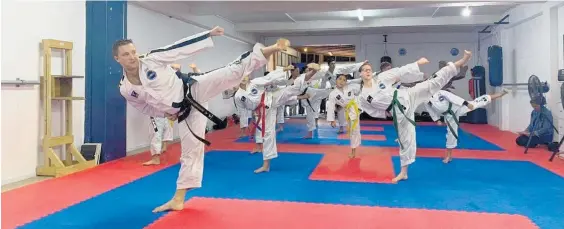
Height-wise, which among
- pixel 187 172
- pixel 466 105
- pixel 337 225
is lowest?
pixel 337 225

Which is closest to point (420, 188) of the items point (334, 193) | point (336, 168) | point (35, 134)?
point (334, 193)

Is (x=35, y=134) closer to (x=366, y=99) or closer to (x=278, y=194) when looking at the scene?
(x=278, y=194)

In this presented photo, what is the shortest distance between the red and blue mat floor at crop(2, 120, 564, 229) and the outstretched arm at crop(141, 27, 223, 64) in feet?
4.07

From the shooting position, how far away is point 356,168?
556cm

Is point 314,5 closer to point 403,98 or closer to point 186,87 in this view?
point 403,98

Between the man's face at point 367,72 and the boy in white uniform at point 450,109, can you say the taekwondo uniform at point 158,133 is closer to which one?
the man's face at point 367,72

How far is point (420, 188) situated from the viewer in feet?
14.4

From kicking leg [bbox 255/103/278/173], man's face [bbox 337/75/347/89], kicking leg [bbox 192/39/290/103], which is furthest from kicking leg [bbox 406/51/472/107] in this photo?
man's face [bbox 337/75/347/89]

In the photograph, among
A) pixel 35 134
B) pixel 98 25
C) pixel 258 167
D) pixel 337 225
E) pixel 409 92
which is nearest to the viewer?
A: pixel 337 225

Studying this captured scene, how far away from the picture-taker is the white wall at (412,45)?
46.2 ft

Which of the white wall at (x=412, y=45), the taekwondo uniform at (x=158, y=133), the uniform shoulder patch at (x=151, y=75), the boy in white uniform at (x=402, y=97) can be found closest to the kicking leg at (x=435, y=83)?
the boy in white uniform at (x=402, y=97)

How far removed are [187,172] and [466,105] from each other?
4.00 m

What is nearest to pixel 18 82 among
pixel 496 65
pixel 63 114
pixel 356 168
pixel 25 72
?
pixel 25 72

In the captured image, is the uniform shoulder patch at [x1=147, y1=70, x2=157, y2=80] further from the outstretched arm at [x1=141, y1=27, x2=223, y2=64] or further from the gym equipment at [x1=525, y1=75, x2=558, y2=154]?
the gym equipment at [x1=525, y1=75, x2=558, y2=154]
